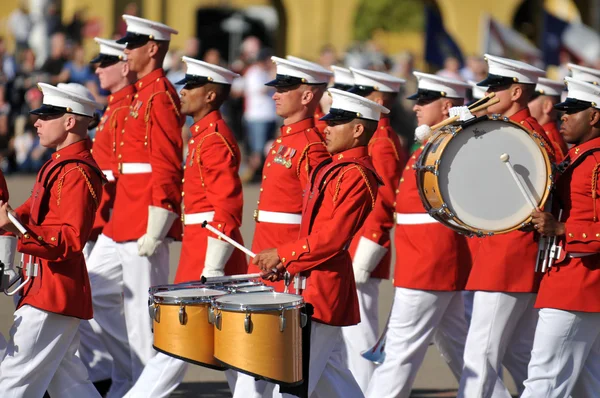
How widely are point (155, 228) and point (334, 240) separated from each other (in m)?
1.82

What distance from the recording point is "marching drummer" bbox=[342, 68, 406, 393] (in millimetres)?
8266

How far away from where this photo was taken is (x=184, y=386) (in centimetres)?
884

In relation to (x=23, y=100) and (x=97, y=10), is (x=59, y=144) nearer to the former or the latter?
(x=23, y=100)

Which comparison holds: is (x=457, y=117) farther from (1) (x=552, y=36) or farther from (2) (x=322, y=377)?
(1) (x=552, y=36)

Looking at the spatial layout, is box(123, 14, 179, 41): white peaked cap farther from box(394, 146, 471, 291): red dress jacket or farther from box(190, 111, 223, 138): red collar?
box(394, 146, 471, 291): red dress jacket

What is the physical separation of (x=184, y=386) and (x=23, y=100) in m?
10.4

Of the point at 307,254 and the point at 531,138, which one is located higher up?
the point at 531,138

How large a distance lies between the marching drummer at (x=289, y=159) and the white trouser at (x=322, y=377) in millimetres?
957

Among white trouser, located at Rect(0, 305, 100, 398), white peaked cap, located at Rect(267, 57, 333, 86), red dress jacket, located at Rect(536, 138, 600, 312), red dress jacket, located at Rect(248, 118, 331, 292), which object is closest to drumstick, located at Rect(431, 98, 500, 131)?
red dress jacket, located at Rect(536, 138, 600, 312)

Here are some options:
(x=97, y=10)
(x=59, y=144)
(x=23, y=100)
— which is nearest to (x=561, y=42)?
(x=23, y=100)

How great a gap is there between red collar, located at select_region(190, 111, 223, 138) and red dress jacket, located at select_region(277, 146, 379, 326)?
1.19 meters

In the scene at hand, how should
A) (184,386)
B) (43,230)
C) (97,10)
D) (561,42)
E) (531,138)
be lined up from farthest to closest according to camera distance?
(97,10) < (561,42) < (184,386) < (531,138) < (43,230)

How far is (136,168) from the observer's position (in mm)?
Result: 8539

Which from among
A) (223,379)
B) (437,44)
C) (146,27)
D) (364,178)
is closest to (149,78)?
(146,27)
